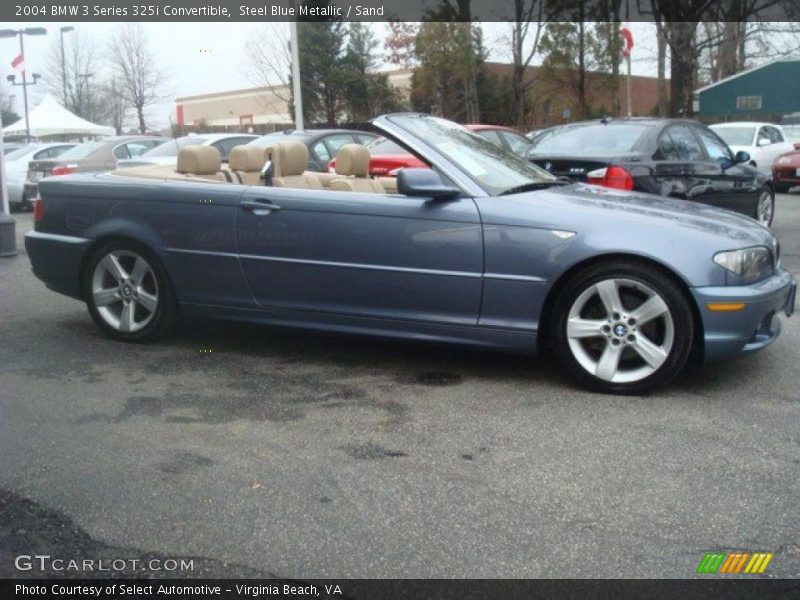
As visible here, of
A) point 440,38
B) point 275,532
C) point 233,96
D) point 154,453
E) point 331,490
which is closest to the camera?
point 275,532

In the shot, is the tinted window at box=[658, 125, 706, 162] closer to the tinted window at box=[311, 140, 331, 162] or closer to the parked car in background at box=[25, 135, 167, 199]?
the tinted window at box=[311, 140, 331, 162]

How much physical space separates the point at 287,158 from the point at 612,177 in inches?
131

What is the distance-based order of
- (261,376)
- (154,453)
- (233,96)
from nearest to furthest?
(154,453) → (261,376) → (233,96)

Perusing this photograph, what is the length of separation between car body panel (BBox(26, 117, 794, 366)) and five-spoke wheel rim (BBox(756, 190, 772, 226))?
5343 mm

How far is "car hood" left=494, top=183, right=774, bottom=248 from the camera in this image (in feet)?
14.6

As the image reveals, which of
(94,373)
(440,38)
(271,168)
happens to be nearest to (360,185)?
(271,168)

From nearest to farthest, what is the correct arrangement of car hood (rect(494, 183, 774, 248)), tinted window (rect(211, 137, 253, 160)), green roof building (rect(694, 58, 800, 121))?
car hood (rect(494, 183, 774, 248)) → tinted window (rect(211, 137, 253, 160)) → green roof building (rect(694, 58, 800, 121))

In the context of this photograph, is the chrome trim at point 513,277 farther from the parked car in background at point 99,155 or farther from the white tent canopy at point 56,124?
the white tent canopy at point 56,124

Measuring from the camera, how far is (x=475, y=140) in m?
5.59

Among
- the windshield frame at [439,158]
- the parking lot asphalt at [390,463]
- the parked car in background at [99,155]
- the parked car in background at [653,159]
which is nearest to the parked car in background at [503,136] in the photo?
the parked car in background at [653,159]

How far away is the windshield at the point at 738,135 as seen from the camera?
18109mm

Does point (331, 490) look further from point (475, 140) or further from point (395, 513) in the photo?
point (475, 140)

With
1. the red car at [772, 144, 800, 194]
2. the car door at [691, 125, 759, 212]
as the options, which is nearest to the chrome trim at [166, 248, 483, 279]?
the car door at [691, 125, 759, 212]

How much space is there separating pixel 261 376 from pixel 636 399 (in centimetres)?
209
